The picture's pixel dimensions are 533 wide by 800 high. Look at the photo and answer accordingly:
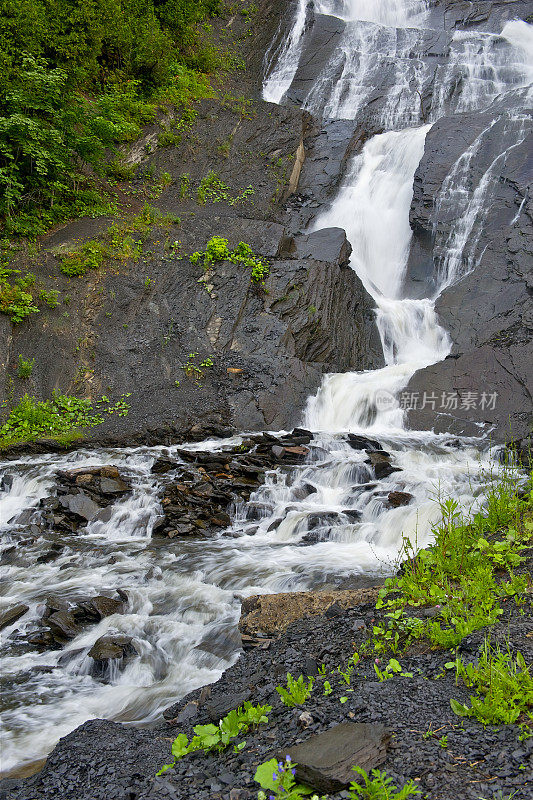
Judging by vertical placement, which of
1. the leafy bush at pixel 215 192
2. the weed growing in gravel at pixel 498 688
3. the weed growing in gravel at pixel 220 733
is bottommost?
the weed growing in gravel at pixel 220 733

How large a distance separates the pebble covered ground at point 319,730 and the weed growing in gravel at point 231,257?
1166 cm

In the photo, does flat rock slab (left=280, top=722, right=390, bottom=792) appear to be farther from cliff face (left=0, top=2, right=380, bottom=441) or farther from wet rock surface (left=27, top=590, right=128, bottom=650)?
cliff face (left=0, top=2, right=380, bottom=441)

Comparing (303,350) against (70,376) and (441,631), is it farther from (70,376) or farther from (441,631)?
(441,631)

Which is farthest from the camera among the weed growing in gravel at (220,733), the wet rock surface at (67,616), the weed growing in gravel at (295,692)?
the wet rock surface at (67,616)

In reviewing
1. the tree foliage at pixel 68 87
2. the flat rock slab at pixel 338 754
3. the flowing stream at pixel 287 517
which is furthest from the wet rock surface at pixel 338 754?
the tree foliage at pixel 68 87

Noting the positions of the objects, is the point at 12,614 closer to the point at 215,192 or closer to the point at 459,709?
the point at 459,709

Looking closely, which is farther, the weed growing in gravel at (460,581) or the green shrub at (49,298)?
the green shrub at (49,298)

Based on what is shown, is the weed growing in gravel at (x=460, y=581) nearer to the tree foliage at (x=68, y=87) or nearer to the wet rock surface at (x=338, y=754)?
the wet rock surface at (x=338, y=754)

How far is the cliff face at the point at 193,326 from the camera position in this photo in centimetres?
1255

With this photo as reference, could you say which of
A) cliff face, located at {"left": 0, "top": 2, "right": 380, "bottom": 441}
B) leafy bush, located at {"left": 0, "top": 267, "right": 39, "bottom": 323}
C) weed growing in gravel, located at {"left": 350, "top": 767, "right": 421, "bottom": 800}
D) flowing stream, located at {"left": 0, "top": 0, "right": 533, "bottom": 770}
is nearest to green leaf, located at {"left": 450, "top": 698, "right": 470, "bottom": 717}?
weed growing in gravel, located at {"left": 350, "top": 767, "right": 421, "bottom": 800}

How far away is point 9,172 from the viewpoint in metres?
14.3

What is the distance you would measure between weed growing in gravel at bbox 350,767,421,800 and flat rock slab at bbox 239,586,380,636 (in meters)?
2.33

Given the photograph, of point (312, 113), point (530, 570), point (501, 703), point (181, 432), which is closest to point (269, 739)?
point (501, 703)

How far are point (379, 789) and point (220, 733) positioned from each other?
1057mm
